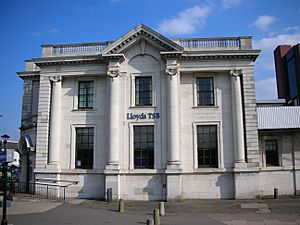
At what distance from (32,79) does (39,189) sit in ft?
34.4

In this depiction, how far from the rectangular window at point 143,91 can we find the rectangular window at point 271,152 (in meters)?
9.73

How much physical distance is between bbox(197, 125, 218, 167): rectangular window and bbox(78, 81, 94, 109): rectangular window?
344 inches

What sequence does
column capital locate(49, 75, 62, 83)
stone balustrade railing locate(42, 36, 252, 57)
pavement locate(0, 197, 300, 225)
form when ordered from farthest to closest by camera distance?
column capital locate(49, 75, 62, 83) → stone balustrade railing locate(42, 36, 252, 57) → pavement locate(0, 197, 300, 225)

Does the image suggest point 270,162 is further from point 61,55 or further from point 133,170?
point 61,55

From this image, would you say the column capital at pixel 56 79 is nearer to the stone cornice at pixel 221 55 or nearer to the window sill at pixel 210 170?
the stone cornice at pixel 221 55

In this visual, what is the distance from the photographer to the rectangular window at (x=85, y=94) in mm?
24578

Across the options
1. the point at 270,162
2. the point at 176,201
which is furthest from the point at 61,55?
the point at 270,162

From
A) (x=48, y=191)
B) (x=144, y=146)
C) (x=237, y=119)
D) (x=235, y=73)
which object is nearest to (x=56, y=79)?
(x=48, y=191)

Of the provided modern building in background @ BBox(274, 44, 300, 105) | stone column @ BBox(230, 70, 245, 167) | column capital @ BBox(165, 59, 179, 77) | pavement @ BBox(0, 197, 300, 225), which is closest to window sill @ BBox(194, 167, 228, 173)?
stone column @ BBox(230, 70, 245, 167)

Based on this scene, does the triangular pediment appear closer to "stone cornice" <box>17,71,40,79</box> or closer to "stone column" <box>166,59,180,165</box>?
"stone column" <box>166,59,180,165</box>

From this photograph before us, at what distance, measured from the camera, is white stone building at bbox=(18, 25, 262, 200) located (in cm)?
2227

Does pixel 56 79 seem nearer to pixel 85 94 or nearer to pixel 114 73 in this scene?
pixel 85 94

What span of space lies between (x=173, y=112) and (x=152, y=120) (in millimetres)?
1774

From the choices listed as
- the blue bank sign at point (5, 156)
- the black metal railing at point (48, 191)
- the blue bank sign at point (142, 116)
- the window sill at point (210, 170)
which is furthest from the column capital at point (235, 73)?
the blue bank sign at point (5, 156)
